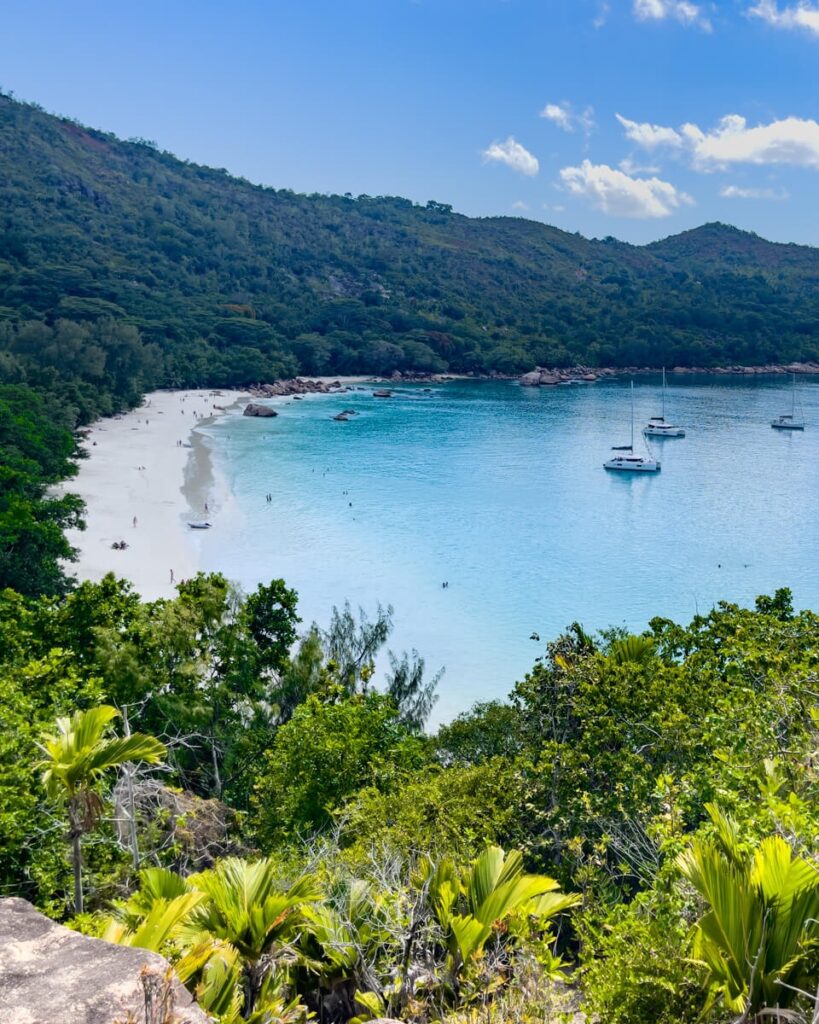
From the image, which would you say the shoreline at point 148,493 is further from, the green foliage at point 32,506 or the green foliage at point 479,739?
the green foliage at point 479,739

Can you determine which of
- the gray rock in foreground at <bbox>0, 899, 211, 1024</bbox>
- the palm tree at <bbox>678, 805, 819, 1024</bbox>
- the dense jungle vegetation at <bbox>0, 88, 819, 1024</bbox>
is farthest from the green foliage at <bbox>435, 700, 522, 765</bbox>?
the palm tree at <bbox>678, 805, 819, 1024</bbox>

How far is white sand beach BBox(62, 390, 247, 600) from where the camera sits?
32906 mm

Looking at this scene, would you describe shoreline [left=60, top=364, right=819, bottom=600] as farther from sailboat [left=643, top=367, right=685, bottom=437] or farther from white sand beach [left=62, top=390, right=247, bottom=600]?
sailboat [left=643, top=367, right=685, bottom=437]

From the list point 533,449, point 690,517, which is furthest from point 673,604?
point 533,449

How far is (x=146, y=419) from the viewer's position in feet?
227

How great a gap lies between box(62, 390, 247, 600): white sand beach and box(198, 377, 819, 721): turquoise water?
1.87m

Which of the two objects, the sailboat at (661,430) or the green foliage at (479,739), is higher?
the sailboat at (661,430)

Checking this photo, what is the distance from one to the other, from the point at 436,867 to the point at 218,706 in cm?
1025

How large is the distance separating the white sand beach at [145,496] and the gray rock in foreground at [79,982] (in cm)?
2559

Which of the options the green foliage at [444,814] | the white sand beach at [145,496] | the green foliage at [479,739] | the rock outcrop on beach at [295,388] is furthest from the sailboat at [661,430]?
the green foliage at [444,814]

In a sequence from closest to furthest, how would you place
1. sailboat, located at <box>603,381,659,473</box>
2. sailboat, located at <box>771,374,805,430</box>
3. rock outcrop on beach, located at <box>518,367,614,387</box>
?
sailboat, located at <box>603,381,659,473</box> < sailboat, located at <box>771,374,805,430</box> < rock outcrop on beach, located at <box>518,367,614,387</box>

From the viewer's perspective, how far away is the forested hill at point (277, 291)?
94.5m

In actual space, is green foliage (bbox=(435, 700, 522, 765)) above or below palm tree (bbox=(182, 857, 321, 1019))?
below

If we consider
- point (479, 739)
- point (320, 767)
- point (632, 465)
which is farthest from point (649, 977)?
point (632, 465)
